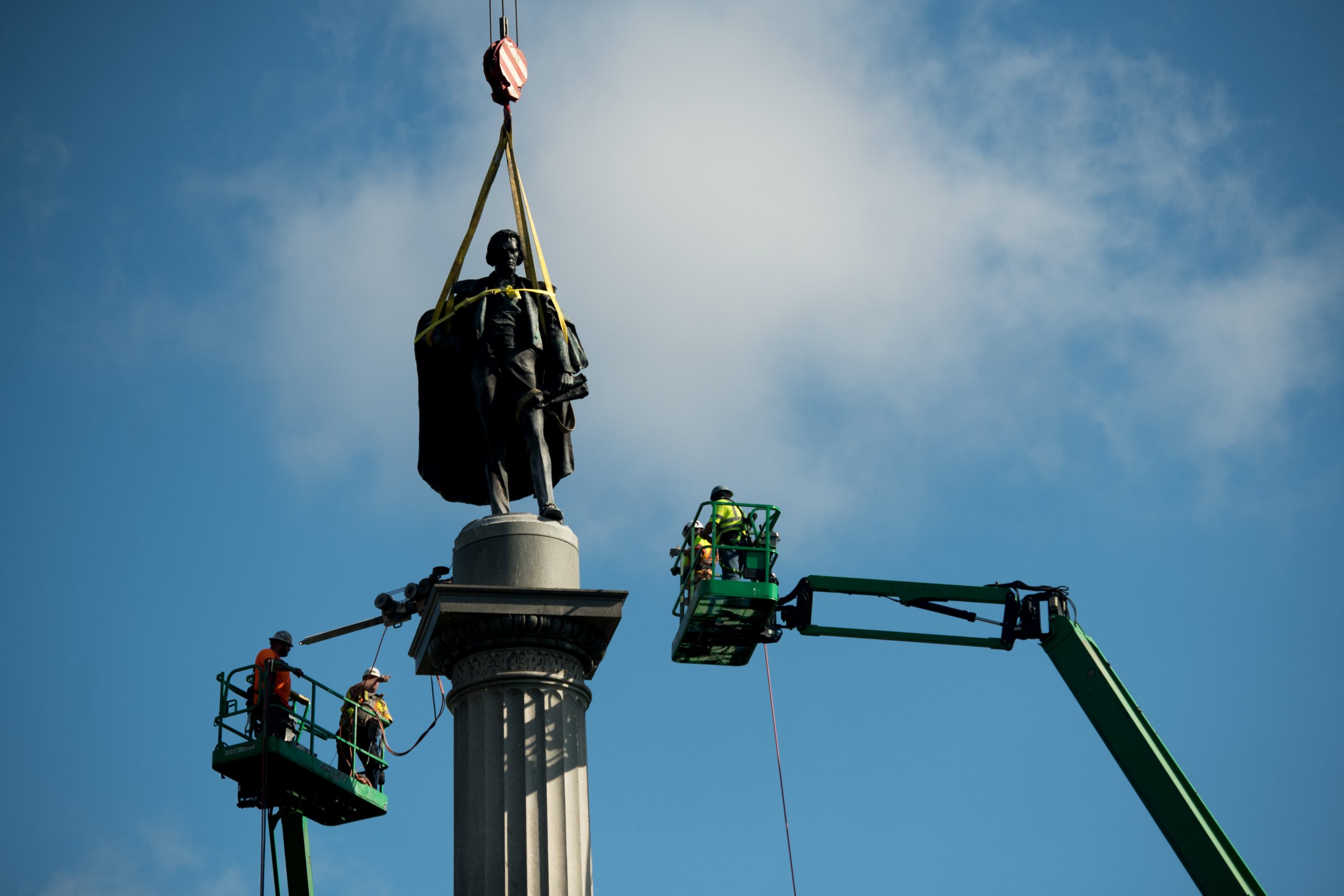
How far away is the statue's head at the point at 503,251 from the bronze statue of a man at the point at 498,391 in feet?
0.05

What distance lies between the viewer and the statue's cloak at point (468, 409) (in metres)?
22.8

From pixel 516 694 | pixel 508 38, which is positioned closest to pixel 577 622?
pixel 516 694

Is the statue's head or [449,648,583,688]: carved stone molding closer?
[449,648,583,688]: carved stone molding

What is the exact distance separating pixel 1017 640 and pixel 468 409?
804cm

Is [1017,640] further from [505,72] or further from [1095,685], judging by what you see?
[505,72]

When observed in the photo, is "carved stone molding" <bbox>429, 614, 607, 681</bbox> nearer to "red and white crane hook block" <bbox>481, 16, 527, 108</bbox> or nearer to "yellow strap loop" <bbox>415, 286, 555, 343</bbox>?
"yellow strap loop" <bbox>415, 286, 555, 343</bbox>

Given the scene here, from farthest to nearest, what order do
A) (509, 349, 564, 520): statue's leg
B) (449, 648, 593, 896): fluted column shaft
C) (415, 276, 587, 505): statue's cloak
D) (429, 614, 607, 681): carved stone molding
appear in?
1. (415, 276, 587, 505): statue's cloak
2. (509, 349, 564, 520): statue's leg
3. (429, 614, 607, 681): carved stone molding
4. (449, 648, 593, 896): fluted column shaft

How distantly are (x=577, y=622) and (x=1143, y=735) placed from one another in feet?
24.4

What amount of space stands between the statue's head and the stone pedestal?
392 centimetres

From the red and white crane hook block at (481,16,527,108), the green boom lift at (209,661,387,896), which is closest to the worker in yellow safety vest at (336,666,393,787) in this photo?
the green boom lift at (209,661,387,896)

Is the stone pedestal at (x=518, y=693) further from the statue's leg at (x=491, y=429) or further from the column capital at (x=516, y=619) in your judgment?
the statue's leg at (x=491, y=429)

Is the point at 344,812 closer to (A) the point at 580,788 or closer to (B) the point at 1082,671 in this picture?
(A) the point at 580,788

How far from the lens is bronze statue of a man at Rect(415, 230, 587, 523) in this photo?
2239 centimetres

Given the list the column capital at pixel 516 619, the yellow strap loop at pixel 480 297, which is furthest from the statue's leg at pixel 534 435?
the column capital at pixel 516 619
